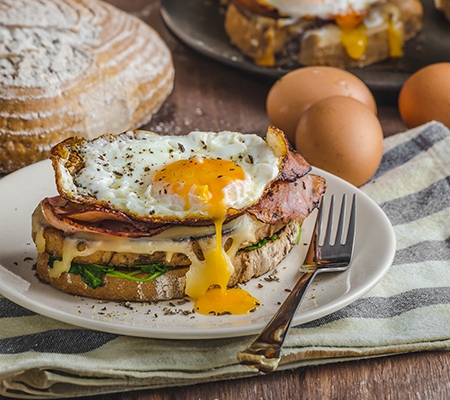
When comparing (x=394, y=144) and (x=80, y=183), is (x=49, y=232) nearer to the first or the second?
(x=80, y=183)

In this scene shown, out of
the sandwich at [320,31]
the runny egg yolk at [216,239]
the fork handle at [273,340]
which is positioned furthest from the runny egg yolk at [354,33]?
the fork handle at [273,340]

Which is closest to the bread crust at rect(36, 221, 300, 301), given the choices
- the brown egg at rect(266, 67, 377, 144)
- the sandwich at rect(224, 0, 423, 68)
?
the brown egg at rect(266, 67, 377, 144)

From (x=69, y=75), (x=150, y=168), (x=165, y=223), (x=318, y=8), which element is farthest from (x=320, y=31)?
(x=165, y=223)

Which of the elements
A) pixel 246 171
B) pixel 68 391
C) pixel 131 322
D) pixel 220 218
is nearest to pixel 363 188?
pixel 246 171

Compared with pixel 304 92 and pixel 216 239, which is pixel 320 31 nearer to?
pixel 304 92

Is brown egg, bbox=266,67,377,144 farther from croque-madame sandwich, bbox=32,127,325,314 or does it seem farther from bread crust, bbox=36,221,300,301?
bread crust, bbox=36,221,300,301

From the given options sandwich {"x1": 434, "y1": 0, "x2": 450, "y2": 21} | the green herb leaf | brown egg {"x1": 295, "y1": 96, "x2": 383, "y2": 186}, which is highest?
the green herb leaf

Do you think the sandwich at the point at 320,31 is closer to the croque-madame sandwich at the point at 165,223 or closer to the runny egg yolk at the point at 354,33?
the runny egg yolk at the point at 354,33
